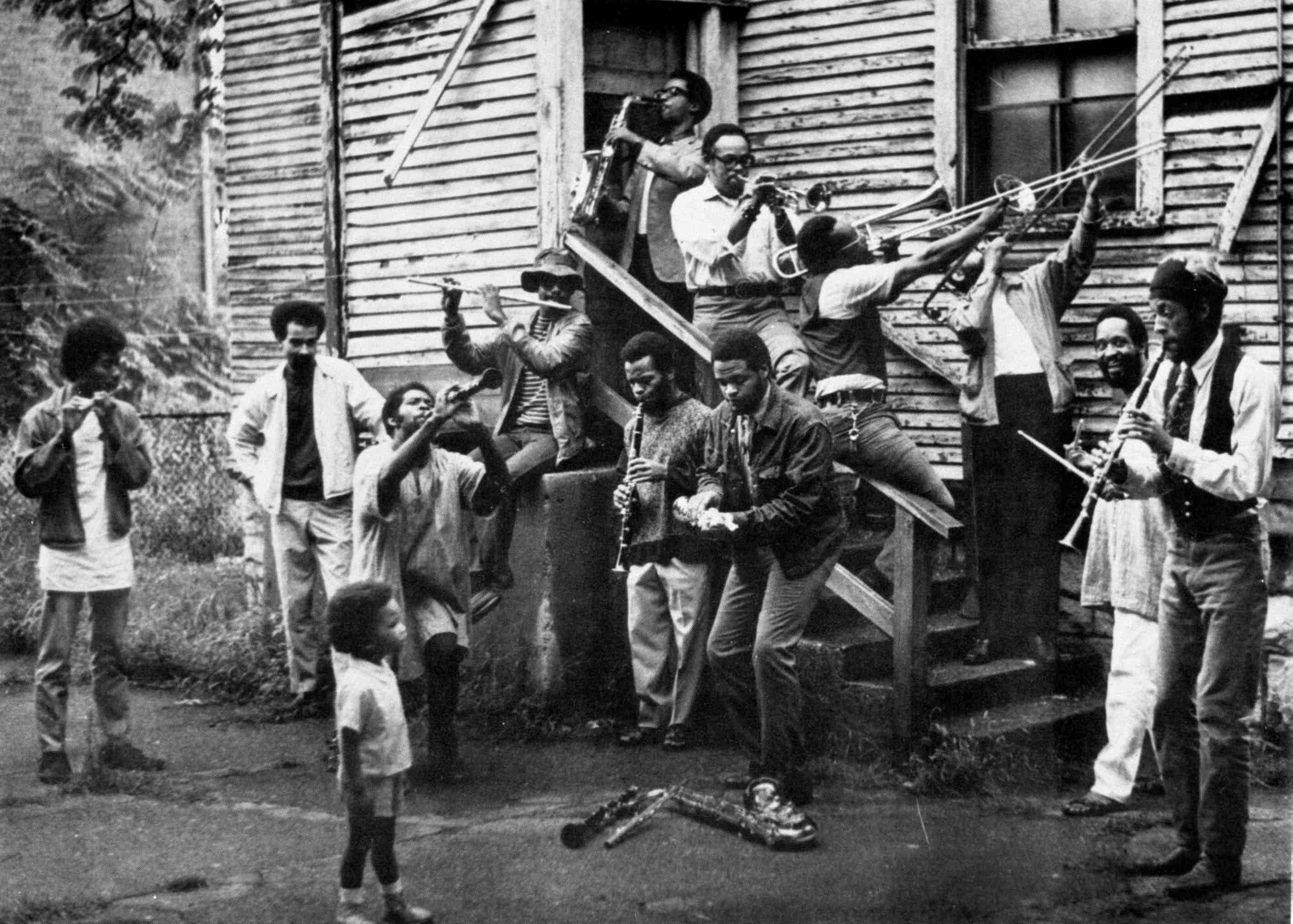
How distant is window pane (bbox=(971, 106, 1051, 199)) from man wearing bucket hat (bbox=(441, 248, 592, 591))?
2.35m

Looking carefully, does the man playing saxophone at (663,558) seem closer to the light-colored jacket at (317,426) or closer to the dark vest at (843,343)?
the dark vest at (843,343)

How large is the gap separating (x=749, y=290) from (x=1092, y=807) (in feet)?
9.90

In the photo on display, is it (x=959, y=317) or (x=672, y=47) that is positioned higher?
(x=672, y=47)

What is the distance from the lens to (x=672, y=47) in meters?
8.95

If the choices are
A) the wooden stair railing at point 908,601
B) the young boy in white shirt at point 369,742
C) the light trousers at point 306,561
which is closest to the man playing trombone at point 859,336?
the wooden stair railing at point 908,601

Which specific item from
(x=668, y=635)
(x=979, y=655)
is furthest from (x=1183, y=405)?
(x=668, y=635)

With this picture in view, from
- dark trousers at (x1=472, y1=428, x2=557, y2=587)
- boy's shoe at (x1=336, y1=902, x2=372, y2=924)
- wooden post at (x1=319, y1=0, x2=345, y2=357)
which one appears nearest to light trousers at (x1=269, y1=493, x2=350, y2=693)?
dark trousers at (x1=472, y1=428, x2=557, y2=587)

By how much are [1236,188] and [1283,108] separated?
428 millimetres

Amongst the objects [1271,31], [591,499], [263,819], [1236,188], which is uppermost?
[1271,31]

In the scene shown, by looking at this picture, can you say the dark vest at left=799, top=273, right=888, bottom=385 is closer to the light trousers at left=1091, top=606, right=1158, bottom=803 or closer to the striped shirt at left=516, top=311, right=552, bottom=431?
the striped shirt at left=516, top=311, right=552, bottom=431

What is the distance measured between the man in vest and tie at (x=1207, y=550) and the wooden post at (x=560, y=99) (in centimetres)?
415

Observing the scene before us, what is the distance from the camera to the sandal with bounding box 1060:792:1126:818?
598 cm

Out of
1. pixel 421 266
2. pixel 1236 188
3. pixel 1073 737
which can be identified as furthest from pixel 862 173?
pixel 1073 737

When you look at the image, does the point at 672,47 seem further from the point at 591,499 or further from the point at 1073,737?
the point at 1073,737
